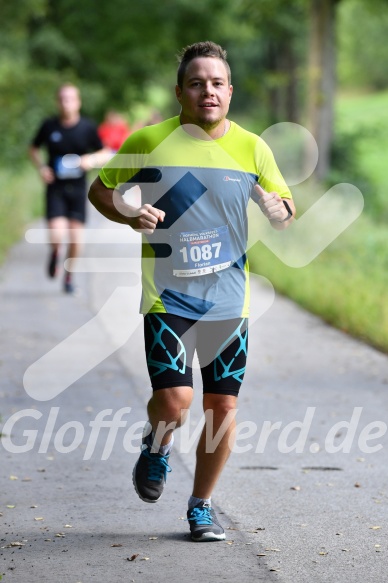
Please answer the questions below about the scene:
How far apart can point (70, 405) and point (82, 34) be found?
3579 centimetres

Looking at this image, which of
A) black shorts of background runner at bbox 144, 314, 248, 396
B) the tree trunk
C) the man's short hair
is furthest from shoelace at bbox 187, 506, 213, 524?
the tree trunk

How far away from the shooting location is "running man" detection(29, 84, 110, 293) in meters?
13.1

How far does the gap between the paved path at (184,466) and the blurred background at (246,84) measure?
73.2 inches

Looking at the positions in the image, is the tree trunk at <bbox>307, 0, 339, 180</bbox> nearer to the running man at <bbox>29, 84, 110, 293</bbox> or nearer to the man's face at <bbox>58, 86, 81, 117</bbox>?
the running man at <bbox>29, 84, 110, 293</bbox>

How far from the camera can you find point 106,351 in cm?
1026

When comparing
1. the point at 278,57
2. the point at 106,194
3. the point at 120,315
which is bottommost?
the point at 120,315

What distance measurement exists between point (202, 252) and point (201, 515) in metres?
1.12

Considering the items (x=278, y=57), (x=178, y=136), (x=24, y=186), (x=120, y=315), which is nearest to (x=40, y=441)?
(x=178, y=136)

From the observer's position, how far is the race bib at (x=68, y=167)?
1320cm

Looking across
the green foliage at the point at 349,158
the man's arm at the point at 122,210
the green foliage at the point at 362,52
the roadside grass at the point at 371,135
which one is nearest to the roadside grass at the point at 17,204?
the green foliage at the point at 349,158

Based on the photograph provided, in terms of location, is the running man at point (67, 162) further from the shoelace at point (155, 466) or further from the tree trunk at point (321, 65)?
the tree trunk at point (321, 65)

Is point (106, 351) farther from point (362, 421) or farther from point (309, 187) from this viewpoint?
point (309, 187)

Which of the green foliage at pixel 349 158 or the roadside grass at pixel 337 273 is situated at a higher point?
the green foliage at pixel 349 158

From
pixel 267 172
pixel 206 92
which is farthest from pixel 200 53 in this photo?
pixel 267 172
